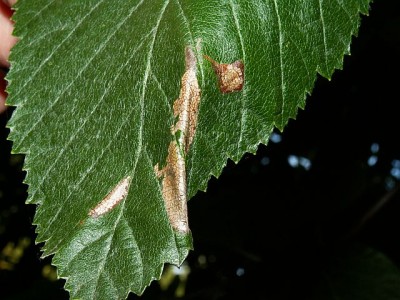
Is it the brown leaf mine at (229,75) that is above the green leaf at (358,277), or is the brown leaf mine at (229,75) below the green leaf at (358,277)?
above

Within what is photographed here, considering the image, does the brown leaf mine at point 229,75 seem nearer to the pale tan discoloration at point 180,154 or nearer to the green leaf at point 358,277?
the pale tan discoloration at point 180,154

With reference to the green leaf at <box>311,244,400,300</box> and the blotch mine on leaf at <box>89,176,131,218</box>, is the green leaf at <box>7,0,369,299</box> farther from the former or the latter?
the green leaf at <box>311,244,400,300</box>

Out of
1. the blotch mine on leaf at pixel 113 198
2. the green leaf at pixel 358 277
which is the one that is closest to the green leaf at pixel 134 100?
the blotch mine on leaf at pixel 113 198

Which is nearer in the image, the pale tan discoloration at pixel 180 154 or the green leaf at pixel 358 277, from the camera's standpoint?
the pale tan discoloration at pixel 180 154

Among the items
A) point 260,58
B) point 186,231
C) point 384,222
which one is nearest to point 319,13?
point 260,58

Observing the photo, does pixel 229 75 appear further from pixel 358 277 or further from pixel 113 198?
pixel 358 277

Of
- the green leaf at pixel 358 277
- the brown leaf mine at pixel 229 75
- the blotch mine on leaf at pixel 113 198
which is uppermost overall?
the brown leaf mine at pixel 229 75

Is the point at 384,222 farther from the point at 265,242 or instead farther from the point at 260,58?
the point at 260,58
